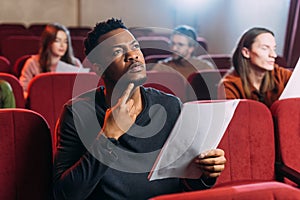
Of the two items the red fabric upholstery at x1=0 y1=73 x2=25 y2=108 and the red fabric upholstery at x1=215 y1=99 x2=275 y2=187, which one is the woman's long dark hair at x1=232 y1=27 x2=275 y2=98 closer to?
the red fabric upholstery at x1=215 y1=99 x2=275 y2=187

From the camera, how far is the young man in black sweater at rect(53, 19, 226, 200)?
5.19 feet

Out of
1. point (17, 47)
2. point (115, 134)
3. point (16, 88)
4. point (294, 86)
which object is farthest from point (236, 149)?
point (17, 47)

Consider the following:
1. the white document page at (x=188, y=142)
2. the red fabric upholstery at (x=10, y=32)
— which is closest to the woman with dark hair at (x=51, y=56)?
the red fabric upholstery at (x=10, y=32)

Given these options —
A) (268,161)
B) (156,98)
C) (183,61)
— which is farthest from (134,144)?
(183,61)

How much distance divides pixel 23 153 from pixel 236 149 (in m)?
0.81

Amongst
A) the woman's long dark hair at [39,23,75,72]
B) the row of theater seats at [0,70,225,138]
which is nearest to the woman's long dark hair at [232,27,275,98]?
the row of theater seats at [0,70,225,138]

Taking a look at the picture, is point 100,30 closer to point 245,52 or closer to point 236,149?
point 236,149

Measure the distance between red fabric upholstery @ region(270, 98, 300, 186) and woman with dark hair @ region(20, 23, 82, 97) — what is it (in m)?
1.92

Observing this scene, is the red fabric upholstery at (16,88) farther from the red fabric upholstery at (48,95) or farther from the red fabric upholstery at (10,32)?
the red fabric upholstery at (10,32)

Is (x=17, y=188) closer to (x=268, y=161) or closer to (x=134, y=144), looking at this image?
(x=134, y=144)

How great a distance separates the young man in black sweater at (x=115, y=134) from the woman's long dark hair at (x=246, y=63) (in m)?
1.19

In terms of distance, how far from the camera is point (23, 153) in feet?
6.21

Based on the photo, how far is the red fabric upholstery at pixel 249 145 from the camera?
2191mm

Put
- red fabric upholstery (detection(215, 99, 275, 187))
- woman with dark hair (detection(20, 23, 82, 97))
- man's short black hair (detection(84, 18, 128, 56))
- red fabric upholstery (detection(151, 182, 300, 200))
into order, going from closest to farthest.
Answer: red fabric upholstery (detection(151, 182, 300, 200)) → man's short black hair (detection(84, 18, 128, 56)) → red fabric upholstery (detection(215, 99, 275, 187)) → woman with dark hair (detection(20, 23, 82, 97))
